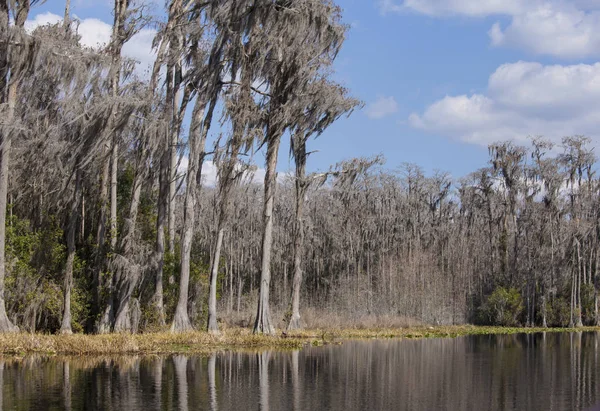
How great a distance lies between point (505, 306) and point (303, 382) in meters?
39.3

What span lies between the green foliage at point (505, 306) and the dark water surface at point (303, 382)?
27.3m

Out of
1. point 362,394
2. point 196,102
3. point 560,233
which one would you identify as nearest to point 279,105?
point 196,102

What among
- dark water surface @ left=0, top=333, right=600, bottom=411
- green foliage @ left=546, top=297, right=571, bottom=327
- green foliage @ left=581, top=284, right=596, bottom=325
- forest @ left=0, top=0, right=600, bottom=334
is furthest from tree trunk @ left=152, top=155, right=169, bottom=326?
green foliage @ left=581, top=284, right=596, bottom=325

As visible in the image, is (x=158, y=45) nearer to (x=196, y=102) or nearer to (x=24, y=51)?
(x=196, y=102)

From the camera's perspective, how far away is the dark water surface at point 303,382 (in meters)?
14.0

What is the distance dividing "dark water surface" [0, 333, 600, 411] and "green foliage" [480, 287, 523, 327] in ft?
89.7

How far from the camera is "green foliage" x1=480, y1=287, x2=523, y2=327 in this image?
53000 millimetres

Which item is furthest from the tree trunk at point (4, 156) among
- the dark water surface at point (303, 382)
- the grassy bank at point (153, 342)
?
the dark water surface at point (303, 382)

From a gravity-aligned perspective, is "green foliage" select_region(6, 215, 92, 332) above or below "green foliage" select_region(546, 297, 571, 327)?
above

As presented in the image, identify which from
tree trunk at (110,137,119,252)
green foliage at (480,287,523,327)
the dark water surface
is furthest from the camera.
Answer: green foliage at (480,287,523,327)

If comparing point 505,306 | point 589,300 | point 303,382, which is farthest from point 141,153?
point 589,300

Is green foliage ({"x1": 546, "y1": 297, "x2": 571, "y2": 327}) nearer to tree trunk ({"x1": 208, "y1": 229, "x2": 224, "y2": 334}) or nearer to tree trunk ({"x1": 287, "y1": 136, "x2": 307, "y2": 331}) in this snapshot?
tree trunk ({"x1": 287, "y1": 136, "x2": 307, "y2": 331})

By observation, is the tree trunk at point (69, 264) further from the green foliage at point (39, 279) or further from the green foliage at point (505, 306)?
the green foliage at point (505, 306)

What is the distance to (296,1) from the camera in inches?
1174
